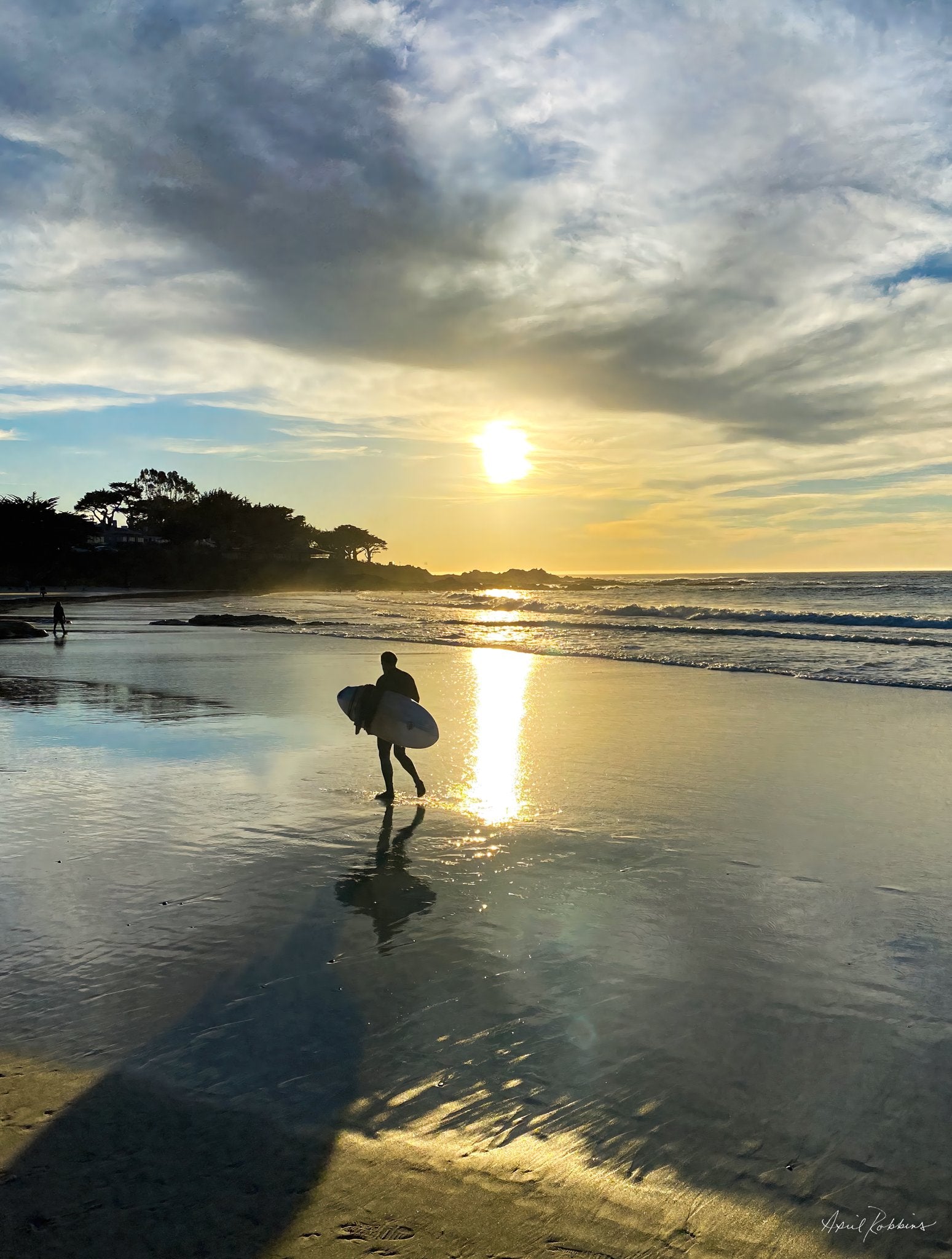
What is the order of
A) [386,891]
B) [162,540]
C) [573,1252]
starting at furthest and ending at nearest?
[162,540] → [386,891] → [573,1252]

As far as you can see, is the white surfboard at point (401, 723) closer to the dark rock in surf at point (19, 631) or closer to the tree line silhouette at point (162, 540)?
the dark rock in surf at point (19, 631)

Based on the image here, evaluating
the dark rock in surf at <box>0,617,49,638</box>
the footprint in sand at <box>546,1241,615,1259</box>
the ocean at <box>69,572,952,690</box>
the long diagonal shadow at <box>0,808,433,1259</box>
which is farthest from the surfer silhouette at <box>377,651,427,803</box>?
the dark rock in surf at <box>0,617,49,638</box>

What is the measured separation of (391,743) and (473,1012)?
5.02 meters


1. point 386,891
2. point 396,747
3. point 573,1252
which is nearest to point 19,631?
point 396,747

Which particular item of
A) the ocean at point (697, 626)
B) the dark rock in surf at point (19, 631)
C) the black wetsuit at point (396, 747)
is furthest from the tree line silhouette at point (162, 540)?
the black wetsuit at point (396, 747)

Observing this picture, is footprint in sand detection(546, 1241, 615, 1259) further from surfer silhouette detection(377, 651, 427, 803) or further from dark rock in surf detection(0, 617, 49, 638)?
dark rock in surf detection(0, 617, 49, 638)

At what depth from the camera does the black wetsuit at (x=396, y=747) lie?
9094mm

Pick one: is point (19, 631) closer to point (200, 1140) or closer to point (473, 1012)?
point (473, 1012)

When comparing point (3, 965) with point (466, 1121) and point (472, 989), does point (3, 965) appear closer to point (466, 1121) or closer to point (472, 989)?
point (472, 989)

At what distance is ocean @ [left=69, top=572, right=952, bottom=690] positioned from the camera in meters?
24.5

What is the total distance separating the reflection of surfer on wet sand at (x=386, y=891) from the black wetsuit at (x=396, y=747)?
4.97 ft

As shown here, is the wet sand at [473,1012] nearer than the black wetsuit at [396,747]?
Yes

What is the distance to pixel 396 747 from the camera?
9.50 m
